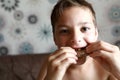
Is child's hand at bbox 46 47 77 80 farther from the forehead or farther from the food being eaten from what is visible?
the forehead

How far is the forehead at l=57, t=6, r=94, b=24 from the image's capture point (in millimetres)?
1016

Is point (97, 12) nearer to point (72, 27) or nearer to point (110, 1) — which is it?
point (110, 1)

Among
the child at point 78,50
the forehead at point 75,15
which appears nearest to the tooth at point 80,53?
the child at point 78,50

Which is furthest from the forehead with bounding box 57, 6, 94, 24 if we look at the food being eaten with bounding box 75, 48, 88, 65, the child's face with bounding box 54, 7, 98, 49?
the food being eaten with bounding box 75, 48, 88, 65

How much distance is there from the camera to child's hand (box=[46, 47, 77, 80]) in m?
0.92

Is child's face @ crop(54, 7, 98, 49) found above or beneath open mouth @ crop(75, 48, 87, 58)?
above

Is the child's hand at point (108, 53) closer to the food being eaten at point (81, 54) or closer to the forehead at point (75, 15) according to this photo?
the food being eaten at point (81, 54)

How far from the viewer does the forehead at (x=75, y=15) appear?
1016mm

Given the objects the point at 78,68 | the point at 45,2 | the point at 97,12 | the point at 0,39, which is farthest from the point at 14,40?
the point at 78,68

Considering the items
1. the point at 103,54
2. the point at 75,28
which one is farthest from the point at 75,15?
the point at 103,54

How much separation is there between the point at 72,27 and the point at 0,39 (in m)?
1.13

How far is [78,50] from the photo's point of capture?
972 millimetres

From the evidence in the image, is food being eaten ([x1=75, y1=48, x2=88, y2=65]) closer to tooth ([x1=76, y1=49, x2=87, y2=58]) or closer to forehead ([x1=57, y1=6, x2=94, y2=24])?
tooth ([x1=76, y1=49, x2=87, y2=58])

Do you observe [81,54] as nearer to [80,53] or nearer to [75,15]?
[80,53]
